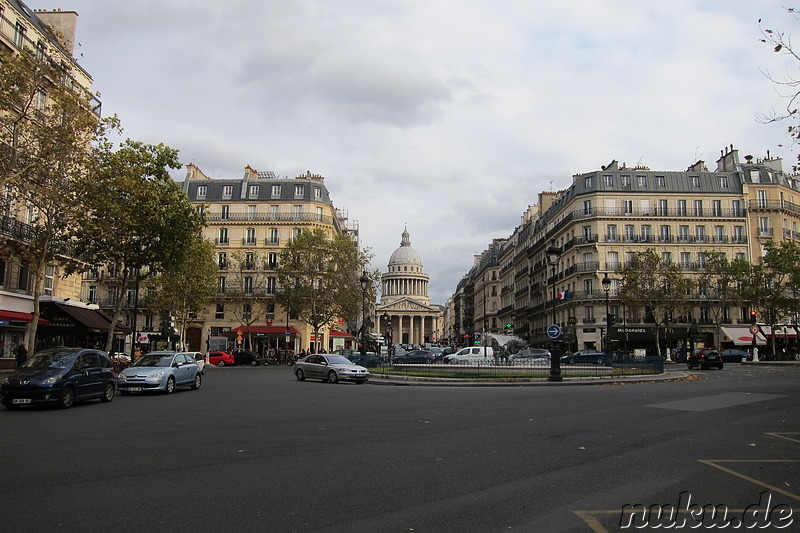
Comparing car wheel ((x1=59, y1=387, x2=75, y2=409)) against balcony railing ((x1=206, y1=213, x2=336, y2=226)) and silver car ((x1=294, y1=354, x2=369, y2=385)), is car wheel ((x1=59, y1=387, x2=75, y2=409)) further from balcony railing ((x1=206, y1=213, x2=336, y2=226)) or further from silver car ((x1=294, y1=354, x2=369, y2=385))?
balcony railing ((x1=206, y1=213, x2=336, y2=226))

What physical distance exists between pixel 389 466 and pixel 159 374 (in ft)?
46.7

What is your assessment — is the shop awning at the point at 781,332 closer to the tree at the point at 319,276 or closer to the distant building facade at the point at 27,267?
the tree at the point at 319,276

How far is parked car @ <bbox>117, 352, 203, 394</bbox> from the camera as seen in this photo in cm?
1955

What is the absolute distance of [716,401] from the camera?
51.0 ft

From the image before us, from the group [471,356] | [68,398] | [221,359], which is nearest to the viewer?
[68,398]

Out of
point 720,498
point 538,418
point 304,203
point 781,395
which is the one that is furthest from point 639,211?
point 720,498

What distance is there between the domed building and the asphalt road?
146514 millimetres

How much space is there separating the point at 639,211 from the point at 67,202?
171ft

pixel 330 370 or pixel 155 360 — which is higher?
pixel 155 360

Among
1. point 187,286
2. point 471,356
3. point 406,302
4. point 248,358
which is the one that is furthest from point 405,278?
point 471,356

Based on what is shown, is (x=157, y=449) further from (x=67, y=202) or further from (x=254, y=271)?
(x=254, y=271)

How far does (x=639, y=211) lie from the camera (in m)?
59.1

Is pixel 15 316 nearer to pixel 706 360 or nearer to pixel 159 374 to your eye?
pixel 159 374

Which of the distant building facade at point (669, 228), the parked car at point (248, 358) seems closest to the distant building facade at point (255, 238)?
the parked car at point (248, 358)
